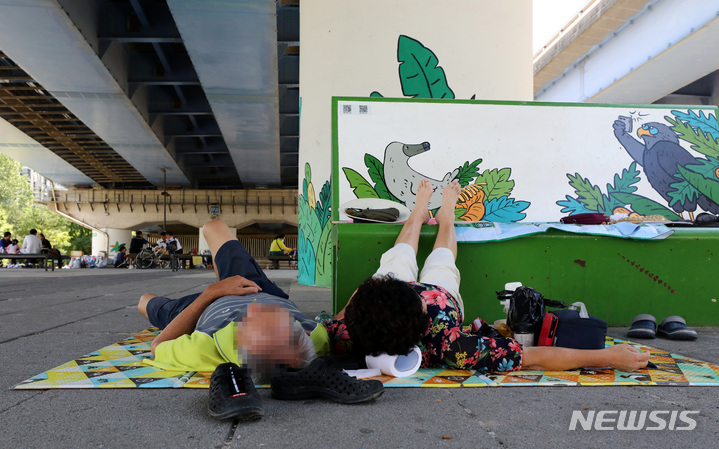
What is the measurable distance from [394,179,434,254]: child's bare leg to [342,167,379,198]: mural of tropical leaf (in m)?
0.71

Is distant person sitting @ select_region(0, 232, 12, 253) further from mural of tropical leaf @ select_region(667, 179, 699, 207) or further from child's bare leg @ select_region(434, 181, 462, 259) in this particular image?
mural of tropical leaf @ select_region(667, 179, 699, 207)

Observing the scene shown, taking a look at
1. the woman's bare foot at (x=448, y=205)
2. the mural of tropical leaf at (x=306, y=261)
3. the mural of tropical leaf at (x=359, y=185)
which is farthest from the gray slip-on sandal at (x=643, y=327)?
the mural of tropical leaf at (x=306, y=261)

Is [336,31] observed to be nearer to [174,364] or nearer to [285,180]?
[174,364]

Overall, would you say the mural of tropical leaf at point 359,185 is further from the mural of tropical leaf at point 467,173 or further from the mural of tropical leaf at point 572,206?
the mural of tropical leaf at point 572,206

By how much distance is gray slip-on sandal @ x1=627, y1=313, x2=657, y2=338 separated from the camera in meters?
3.16

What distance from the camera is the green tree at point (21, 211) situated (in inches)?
1321

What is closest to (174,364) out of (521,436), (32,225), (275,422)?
(275,422)

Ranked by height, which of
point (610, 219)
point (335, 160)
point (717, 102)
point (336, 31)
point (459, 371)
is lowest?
point (459, 371)

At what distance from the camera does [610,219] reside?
4.23 metres

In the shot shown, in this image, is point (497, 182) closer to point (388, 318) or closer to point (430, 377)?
point (430, 377)

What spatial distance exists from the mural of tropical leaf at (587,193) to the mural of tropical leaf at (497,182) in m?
0.59

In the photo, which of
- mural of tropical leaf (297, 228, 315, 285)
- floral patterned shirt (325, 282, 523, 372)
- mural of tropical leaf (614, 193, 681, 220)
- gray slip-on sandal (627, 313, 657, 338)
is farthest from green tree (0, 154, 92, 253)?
gray slip-on sandal (627, 313, 657, 338)

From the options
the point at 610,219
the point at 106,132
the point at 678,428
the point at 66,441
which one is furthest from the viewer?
the point at 106,132

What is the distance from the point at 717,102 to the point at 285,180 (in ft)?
72.4
